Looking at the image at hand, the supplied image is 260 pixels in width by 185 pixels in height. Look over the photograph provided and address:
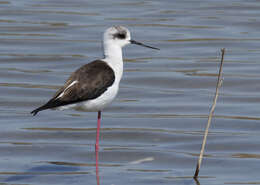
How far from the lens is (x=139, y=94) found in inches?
465

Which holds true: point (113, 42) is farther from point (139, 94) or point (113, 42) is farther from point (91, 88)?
point (139, 94)

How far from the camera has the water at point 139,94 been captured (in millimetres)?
8469

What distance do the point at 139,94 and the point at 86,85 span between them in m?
3.75

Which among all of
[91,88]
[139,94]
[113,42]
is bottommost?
[139,94]

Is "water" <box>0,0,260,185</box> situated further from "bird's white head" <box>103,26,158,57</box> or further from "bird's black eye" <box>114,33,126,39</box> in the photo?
"bird's black eye" <box>114,33,126,39</box>

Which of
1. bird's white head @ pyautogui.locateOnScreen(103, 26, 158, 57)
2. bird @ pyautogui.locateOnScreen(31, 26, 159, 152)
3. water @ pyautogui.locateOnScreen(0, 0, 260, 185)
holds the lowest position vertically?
water @ pyautogui.locateOnScreen(0, 0, 260, 185)

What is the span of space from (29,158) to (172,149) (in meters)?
1.66

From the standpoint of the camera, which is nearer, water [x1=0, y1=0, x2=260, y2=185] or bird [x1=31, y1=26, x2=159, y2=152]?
bird [x1=31, y1=26, x2=159, y2=152]

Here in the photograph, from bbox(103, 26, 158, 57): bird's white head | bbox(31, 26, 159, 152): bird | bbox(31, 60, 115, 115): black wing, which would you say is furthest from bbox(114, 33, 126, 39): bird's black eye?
bbox(31, 60, 115, 115): black wing

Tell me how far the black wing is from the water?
80cm

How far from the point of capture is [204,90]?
468 inches

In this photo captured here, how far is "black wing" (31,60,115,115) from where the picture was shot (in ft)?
26.1

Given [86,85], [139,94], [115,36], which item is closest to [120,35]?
[115,36]

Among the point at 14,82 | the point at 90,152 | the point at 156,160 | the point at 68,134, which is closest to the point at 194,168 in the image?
the point at 156,160
